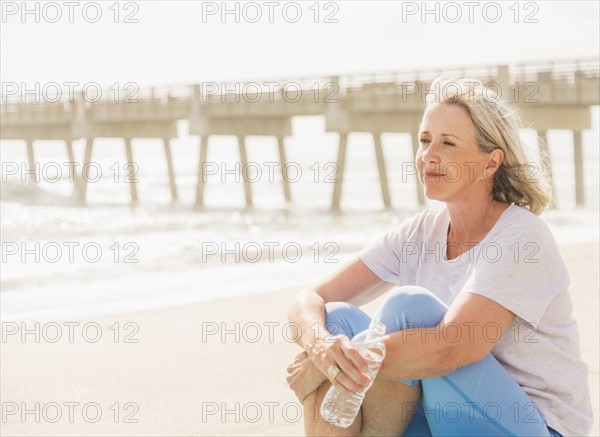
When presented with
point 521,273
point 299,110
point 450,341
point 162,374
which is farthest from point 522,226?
point 299,110

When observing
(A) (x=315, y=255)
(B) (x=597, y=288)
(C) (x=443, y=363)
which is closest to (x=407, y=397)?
(C) (x=443, y=363)

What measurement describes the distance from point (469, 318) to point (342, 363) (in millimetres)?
326

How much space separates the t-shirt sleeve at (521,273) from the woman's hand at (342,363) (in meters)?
0.32

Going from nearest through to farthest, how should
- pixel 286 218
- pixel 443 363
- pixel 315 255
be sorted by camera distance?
pixel 443 363, pixel 315 255, pixel 286 218

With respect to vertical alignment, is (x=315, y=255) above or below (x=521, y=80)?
→ below

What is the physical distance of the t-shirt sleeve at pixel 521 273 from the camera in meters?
2.10

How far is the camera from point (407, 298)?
215 cm

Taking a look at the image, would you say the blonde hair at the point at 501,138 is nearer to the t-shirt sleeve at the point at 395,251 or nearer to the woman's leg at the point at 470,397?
the t-shirt sleeve at the point at 395,251

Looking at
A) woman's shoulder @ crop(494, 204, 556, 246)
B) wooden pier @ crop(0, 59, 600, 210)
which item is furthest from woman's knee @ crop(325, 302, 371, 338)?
wooden pier @ crop(0, 59, 600, 210)

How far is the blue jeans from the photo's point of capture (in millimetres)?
2059

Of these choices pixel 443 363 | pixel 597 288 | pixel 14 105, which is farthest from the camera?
pixel 14 105

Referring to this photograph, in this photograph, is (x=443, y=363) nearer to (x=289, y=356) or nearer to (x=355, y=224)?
(x=289, y=356)

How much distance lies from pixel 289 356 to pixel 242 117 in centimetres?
2171

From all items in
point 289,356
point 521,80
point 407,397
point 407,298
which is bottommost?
point 289,356
